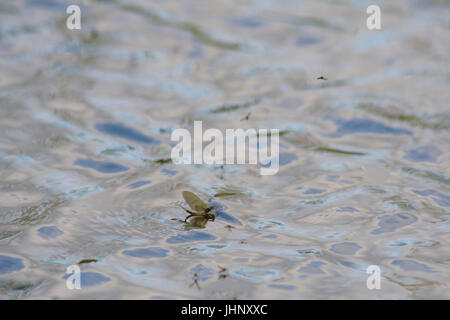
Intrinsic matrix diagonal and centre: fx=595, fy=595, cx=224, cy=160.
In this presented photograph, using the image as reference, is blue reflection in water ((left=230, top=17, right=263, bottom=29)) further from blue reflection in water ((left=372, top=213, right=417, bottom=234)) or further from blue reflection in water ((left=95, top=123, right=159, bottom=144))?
blue reflection in water ((left=372, top=213, right=417, bottom=234))

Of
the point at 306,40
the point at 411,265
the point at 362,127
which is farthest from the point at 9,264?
the point at 306,40

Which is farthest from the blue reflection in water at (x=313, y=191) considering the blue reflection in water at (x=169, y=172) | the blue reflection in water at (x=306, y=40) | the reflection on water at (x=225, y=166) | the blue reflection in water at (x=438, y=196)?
the blue reflection in water at (x=306, y=40)

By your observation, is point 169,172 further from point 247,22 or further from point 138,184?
point 247,22

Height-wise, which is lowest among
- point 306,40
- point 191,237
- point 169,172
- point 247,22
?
point 191,237

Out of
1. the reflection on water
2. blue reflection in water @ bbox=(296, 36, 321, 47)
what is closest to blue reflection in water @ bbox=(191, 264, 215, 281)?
the reflection on water

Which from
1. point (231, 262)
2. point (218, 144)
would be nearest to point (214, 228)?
point (231, 262)

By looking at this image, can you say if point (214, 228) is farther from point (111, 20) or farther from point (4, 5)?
point (4, 5)
